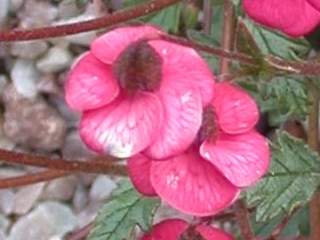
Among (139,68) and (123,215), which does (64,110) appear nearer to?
(123,215)

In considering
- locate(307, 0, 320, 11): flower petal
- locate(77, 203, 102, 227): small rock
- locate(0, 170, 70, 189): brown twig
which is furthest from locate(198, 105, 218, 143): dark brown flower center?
locate(77, 203, 102, 227): small rock

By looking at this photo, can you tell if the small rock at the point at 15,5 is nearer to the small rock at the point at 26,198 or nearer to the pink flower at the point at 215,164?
the small rock at the point at 26,198

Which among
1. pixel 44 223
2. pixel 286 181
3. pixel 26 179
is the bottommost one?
pixel 44 223

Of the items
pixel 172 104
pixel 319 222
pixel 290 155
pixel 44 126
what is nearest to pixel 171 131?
pixel 172 104

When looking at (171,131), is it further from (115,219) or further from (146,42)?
(115,219)

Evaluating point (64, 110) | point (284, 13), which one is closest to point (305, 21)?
point (284, 13)

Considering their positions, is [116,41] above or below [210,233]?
above

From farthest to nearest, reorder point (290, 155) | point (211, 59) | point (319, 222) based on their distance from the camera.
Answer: point (211, 59), point (319, 222), point (290, 155)

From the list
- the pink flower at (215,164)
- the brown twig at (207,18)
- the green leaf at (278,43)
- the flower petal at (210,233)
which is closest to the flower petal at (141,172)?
the pink flower at (215,164)
